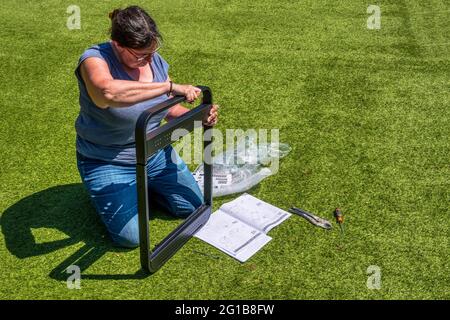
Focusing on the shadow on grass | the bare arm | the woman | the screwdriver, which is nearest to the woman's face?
the woman

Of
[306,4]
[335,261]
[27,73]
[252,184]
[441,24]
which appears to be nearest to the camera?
[335,261]

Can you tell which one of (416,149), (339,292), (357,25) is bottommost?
(339,292)

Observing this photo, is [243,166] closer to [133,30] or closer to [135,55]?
[135,55]

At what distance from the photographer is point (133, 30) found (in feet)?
8.48

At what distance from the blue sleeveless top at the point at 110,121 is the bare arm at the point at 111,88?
77 mm

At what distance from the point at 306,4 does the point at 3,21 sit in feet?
11.4

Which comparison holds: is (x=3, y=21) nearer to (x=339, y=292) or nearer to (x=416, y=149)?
(x=416, y=149)

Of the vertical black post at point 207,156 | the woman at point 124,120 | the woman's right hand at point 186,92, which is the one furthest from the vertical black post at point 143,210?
the vertical black post at point 207,156

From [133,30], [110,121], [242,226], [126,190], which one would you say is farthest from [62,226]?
[133,30]

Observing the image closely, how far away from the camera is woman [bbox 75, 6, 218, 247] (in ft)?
8.57

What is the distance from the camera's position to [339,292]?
2676mm

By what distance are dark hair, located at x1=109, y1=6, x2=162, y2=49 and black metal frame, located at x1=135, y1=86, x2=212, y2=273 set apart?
318mm

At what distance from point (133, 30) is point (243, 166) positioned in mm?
1386

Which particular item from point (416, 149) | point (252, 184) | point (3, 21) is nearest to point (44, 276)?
point (252, 184)
